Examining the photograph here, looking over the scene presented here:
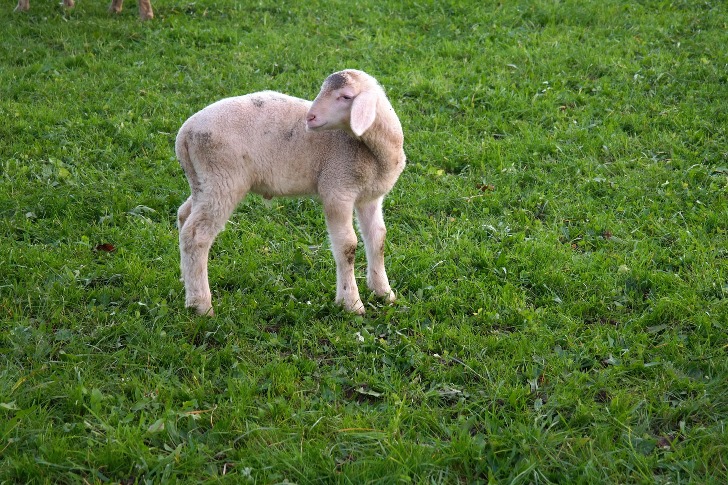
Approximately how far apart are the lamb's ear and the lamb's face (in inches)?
3.3

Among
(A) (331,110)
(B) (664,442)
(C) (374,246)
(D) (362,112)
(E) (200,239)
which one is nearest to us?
(B) (664,442)

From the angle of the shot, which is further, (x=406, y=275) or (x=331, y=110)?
(x=406, y=275)

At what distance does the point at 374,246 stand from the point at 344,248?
0.30 metres

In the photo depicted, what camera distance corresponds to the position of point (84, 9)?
10.0m

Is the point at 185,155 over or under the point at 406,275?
over

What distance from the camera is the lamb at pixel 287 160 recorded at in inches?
178

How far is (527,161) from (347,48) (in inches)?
124

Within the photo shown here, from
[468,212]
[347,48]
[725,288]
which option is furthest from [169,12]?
[725,288]

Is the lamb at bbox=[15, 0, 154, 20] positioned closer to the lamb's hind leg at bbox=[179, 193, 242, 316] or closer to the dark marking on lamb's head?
the lamb's hind leg at bbox=[179, 193, 242, 316]

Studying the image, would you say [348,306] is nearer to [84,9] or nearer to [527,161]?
[527,161]

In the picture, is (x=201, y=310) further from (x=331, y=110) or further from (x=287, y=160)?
(x=331, y=110)

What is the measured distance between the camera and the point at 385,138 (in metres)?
4.68

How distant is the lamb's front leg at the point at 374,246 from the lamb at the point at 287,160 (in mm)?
178

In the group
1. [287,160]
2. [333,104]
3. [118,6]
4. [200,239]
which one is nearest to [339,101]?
[333,104]
